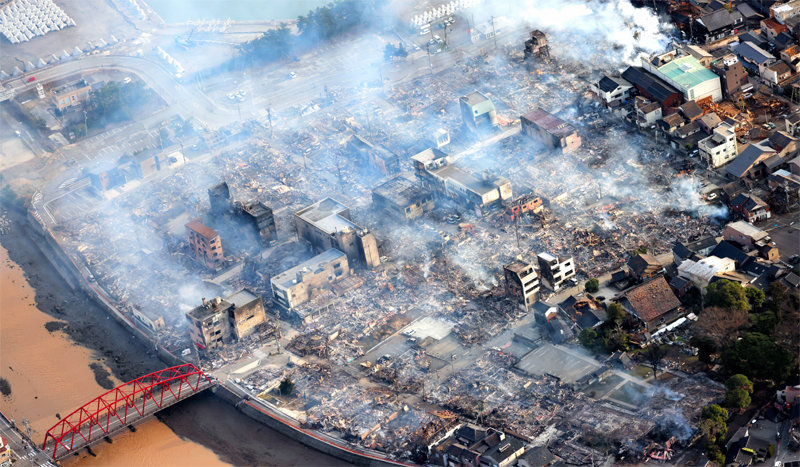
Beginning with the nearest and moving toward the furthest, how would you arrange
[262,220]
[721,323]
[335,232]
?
[721,323], [335,232], [262,220]

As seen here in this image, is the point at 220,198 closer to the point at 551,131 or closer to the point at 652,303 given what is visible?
the point at 551,131

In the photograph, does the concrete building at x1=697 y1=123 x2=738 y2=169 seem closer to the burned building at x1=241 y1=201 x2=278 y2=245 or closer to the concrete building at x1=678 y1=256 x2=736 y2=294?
the concrete building at x1=678 y1=256 x2=736 y2=294

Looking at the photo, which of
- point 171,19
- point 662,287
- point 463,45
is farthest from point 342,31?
point 662,287

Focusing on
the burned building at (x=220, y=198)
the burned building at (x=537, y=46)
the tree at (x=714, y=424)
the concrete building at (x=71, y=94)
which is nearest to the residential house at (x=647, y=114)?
the burned building at (x=537, y=46)

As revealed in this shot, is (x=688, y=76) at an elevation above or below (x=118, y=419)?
above

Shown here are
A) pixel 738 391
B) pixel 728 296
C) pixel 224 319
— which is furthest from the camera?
pixel 224 319

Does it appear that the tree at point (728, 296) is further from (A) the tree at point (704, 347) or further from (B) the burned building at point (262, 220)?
(B) the burned building at point (262, 220)

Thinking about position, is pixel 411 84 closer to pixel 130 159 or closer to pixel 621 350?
pixel 130 159

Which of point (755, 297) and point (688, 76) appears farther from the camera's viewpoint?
point (688, 76)

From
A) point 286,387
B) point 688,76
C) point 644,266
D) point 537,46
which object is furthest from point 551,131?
point 286,387
